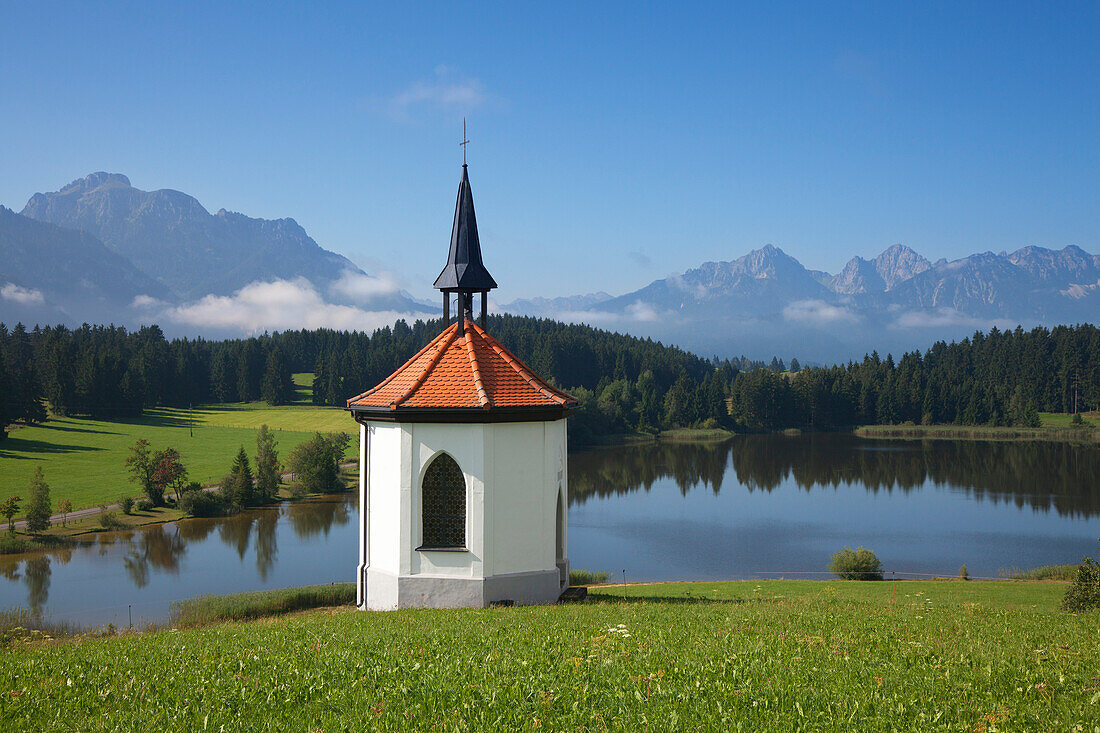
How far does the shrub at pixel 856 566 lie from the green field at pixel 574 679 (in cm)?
2010

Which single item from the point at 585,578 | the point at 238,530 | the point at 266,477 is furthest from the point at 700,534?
the point at 266,477

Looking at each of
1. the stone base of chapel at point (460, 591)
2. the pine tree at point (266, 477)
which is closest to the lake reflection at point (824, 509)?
the stone base of chapel at point (460, 591)

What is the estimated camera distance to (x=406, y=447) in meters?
15.1

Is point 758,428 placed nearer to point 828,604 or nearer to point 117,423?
point 117,423

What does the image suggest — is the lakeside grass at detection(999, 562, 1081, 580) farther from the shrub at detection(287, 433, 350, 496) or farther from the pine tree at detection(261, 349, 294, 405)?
the pine tree at detection(261, 349, 294, 405)

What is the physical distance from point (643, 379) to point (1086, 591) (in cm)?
10152

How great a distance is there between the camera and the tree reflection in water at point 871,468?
190 ft

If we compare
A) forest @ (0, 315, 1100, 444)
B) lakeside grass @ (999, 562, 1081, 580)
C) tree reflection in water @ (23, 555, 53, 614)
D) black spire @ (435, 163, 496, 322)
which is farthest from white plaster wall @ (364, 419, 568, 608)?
forest @ (0, 315, 1100, 444)

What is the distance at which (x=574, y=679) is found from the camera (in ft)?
23.1

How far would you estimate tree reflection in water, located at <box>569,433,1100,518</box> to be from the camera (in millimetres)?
57969

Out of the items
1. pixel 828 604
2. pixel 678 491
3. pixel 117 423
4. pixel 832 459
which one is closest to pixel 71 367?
pixel 117 423

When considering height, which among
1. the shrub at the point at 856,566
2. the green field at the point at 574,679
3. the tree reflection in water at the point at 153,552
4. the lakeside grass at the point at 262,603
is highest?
the green field at the point at 574,679

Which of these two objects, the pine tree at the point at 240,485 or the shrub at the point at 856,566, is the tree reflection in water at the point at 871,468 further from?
the shrub at the point at 856,566

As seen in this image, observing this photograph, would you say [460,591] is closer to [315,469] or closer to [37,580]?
[37,580]
